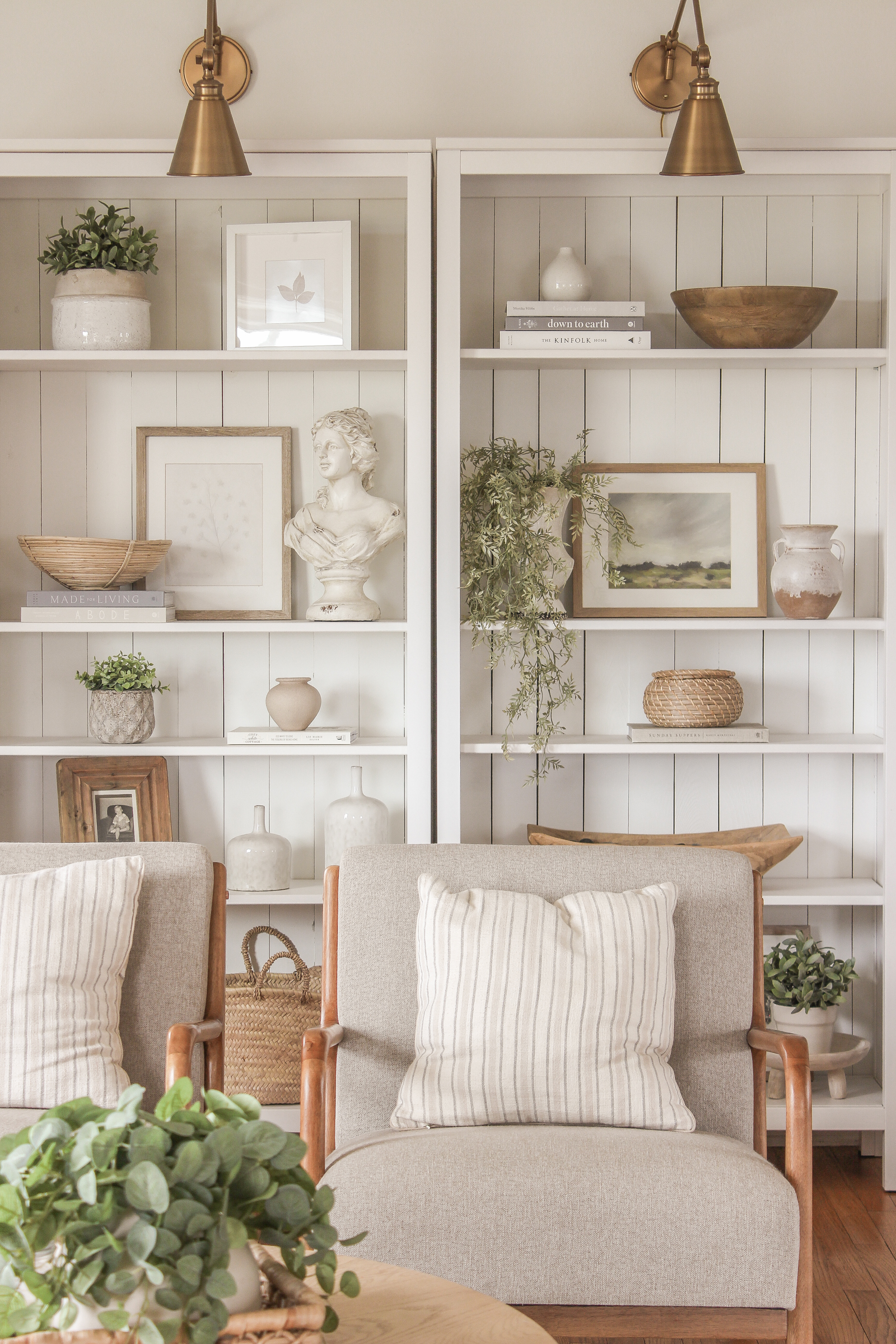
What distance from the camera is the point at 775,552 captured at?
2.91 metres

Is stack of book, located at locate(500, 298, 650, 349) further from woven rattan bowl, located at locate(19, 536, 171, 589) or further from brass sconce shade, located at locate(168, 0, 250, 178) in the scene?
woven rattan bowl, located at locate(19, 536, 171, 589)

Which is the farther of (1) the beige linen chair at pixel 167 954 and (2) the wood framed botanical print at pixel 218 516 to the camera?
(2) the wood framed botanical print at pixel 218 516

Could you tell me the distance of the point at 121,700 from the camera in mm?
2873

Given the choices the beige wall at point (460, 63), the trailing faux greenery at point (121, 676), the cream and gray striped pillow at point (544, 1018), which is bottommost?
the cream and gray striped pillow at point (544, 1018)

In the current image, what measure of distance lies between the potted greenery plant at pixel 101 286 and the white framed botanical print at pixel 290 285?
21 cm

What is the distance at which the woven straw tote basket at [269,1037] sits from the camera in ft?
9.03

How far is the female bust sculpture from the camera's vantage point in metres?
2.87

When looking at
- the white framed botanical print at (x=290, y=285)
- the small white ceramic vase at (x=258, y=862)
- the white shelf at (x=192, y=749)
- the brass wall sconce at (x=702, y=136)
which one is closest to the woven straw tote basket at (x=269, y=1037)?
the small white ceramic vase at (x=258, y=862)

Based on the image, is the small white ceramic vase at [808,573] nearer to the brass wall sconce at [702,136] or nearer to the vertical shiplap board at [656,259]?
the vertical shiplap board at [656,259]

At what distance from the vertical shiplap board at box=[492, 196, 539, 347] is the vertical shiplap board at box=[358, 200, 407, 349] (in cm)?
24

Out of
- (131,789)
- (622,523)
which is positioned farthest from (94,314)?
(622,523)

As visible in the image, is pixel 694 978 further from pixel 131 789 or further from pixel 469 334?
pixel 469 334

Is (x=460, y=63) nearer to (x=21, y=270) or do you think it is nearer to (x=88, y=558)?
(x=21, y=270)

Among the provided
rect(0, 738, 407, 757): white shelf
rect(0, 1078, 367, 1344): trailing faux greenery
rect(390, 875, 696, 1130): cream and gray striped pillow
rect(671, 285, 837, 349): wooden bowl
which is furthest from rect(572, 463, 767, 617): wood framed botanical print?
rect(0, 1078, 367, 1344): trailing faux greenery
